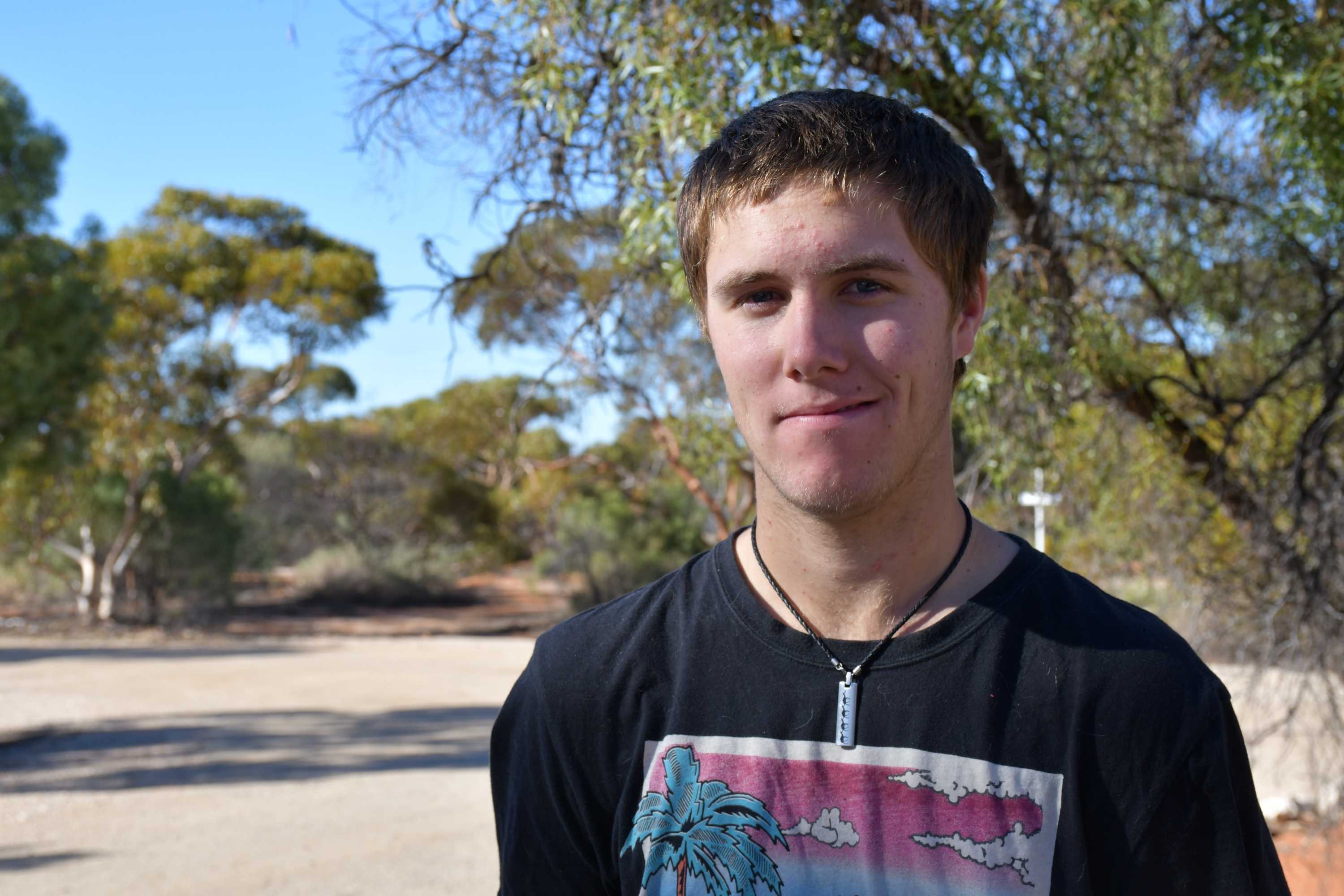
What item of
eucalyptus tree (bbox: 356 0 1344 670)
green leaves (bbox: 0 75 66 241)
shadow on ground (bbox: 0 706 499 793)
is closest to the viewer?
eucalyptus tree (bbox: 356 0 1344 670)

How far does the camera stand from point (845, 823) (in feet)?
4.31

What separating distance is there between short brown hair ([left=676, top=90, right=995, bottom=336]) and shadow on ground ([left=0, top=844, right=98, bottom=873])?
6312mm

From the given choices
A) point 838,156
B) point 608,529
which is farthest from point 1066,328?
point 608,529

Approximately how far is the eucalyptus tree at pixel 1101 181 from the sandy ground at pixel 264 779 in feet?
3.62

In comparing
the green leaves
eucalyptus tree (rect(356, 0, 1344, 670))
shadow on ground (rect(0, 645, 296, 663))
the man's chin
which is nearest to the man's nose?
the man's chin

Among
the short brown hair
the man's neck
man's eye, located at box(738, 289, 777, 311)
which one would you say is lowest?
the man's neck

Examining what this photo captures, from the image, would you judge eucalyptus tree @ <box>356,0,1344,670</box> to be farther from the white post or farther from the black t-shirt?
the black t-shirt

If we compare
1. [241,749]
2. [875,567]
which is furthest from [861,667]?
[241,749]

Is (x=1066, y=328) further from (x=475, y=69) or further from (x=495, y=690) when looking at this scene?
(x=495, y=690)

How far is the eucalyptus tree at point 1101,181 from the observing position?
12.9 feet

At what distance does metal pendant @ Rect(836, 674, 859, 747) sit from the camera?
4.39ft

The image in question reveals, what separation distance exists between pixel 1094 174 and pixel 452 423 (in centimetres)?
2422

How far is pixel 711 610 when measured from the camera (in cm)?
150

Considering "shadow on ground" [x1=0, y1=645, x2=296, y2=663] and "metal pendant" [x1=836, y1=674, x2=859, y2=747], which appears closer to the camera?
"metal pendant" [x1=836, y1=674, x2=859, y2=747]
